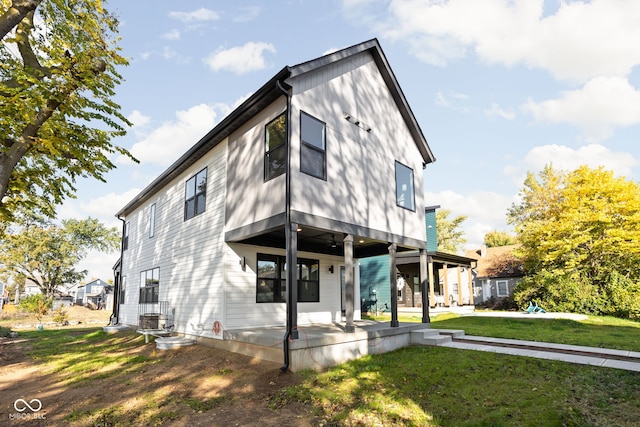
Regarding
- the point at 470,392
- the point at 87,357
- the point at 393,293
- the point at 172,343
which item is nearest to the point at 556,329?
the point at 393,293

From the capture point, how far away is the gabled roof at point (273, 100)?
26.5 ft

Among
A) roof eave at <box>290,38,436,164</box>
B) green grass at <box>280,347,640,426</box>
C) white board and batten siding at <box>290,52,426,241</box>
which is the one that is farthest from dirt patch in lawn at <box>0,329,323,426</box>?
roof eave at <box>290,38,436,164</box>

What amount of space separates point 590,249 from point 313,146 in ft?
62.6

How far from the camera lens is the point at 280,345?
24.0 ft

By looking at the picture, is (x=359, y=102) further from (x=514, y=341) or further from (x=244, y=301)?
(x=514, y=341)

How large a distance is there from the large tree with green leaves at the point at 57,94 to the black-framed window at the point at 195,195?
217 centimetres

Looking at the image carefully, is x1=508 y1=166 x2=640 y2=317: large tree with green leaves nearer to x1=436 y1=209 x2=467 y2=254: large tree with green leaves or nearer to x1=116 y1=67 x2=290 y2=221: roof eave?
x1=116 y1=67 x2=290 y2=221: roof eave

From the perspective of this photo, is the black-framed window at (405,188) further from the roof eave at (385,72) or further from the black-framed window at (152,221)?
the black-framed window at (152,221)

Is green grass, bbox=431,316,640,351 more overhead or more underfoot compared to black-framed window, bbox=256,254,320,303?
more underfoot

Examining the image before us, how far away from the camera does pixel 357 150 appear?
383 inches

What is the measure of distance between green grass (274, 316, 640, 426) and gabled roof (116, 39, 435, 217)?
20.3 feet

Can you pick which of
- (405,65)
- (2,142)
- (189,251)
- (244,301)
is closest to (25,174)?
(2,142)

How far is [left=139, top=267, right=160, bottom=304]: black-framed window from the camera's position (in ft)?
44.7

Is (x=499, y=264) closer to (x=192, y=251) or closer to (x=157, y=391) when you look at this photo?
(x=192, y=251)
